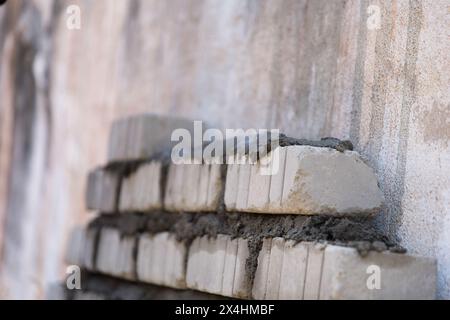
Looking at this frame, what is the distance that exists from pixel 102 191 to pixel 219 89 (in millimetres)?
817

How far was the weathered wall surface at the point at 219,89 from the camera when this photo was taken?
2799 mm

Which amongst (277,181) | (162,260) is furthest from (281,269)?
(162,260)

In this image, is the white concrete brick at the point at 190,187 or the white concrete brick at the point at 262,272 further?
the white concrete brick at the point at 190,187

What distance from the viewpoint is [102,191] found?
452cm

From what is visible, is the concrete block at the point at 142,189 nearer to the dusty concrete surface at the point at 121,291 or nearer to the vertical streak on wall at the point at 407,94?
the dusty concrete surface at the point at 121,291

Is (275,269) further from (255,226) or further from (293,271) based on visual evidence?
(255,226)

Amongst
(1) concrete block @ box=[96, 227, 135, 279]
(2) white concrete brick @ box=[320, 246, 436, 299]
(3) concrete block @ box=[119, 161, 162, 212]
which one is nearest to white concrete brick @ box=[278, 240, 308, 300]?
(2) white concrete brick @ box=[320, 246, 436, 299]

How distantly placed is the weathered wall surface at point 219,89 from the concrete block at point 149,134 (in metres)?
0.20

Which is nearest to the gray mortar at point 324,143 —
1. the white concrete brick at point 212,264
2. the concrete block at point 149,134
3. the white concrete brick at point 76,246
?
the white concrete brick at point 212,264

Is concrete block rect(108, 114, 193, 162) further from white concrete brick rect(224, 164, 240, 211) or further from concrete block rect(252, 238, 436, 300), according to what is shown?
concrete block rect(252, 238, 436, 300)

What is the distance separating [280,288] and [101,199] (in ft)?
6.52
